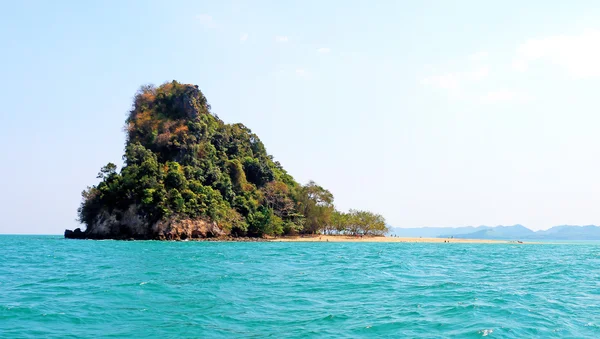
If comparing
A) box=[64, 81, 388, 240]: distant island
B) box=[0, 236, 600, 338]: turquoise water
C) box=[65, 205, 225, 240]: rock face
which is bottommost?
box=[0, 236, 600, 338]: turquoise water

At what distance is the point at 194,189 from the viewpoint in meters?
82.2

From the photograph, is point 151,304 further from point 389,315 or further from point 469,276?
point 469,276

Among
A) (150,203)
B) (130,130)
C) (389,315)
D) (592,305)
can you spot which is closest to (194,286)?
(389,315)

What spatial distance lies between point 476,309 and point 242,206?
73.9 m

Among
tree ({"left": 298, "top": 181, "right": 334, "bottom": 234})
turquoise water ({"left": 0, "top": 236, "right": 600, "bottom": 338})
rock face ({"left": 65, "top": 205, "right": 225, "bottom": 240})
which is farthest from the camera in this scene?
tree ({"left": 298, "top": 181, "right": 334, "bottom": 234})

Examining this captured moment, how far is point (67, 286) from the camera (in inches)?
869

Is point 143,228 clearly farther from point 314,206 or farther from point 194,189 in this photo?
point 314,206

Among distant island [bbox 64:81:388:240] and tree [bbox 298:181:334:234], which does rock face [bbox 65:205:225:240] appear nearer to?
distant island [bbox 64:81:388:240]

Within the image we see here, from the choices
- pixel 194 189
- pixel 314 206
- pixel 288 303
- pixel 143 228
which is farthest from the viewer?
pixel 314 206

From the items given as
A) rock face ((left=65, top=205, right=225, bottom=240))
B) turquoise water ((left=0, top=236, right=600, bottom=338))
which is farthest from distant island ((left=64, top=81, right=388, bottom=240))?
turquoise water ((left=0, top=236, right=600, bottom=338))

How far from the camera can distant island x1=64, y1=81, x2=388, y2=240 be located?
78375 mm

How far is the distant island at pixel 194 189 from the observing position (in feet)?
257

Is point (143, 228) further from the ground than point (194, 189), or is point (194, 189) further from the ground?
point (194, 189)

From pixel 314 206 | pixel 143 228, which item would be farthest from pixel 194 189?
pixel 314 206
